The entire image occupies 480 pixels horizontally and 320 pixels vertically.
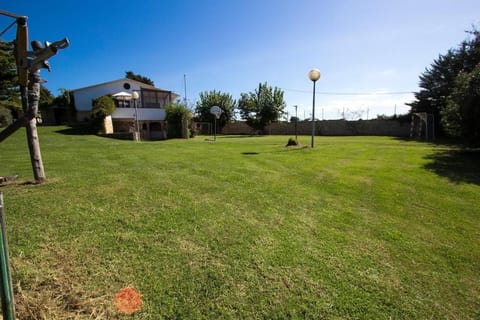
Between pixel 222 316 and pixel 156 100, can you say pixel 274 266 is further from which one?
pixel 156 100

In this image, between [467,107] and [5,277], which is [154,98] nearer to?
[467,107]

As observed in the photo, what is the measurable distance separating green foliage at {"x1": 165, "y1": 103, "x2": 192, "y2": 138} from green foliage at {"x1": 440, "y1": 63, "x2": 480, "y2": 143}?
15.4 metres

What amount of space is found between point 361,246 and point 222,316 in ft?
5.65

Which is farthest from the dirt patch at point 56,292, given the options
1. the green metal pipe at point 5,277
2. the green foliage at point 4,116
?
the green foliage at point 4,116

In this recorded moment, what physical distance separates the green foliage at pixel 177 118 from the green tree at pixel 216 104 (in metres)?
10.1

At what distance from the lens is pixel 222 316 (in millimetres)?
1533

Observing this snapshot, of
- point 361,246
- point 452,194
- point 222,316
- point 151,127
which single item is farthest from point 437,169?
point 151,127

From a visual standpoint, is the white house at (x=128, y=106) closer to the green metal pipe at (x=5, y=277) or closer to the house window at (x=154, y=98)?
the house window at (x=154, y=98)

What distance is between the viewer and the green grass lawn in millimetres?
1644

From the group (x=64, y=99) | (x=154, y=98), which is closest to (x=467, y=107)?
(x=154, y=98)

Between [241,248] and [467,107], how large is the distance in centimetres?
930

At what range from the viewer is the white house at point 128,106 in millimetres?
21719

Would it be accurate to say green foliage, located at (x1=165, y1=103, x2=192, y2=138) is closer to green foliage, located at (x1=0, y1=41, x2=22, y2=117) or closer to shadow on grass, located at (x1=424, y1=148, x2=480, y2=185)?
green foliage, located at (x1=0, y1=41, x2=22, y2=117)

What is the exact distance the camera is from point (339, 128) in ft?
81.3
